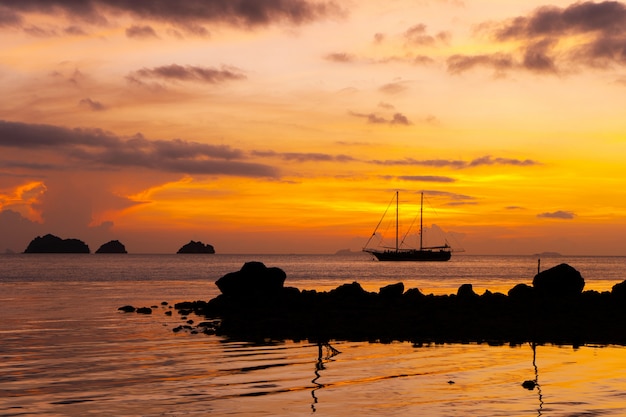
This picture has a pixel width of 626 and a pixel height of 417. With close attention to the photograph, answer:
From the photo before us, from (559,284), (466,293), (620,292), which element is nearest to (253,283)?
(466,293)

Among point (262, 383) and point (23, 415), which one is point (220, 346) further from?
point (23, 415)

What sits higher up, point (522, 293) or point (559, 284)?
point (559, 284)

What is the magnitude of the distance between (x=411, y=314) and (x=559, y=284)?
1754 cm

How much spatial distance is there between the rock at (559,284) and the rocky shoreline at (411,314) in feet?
0.26

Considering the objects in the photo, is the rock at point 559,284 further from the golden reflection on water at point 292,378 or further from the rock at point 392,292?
the golden reflection on water at point 292,378

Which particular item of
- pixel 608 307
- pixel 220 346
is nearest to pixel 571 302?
pixel 608 307

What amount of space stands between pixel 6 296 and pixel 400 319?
54532 mm

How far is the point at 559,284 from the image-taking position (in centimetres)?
5872

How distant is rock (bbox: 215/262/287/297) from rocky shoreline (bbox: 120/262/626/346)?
8cm

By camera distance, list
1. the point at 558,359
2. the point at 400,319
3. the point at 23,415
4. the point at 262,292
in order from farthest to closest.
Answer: the point at 262,292
the point at 400,319
the point at 558,359
the point at 23,415

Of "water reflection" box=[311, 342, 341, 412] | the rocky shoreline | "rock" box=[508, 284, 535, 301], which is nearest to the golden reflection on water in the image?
"water reflection" box=[311, 342, 341, 412]

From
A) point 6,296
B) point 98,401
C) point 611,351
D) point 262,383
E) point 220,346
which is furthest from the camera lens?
point 6,296

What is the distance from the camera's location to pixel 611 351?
3341cm

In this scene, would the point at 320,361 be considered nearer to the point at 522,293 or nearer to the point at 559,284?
the point at 522,293
